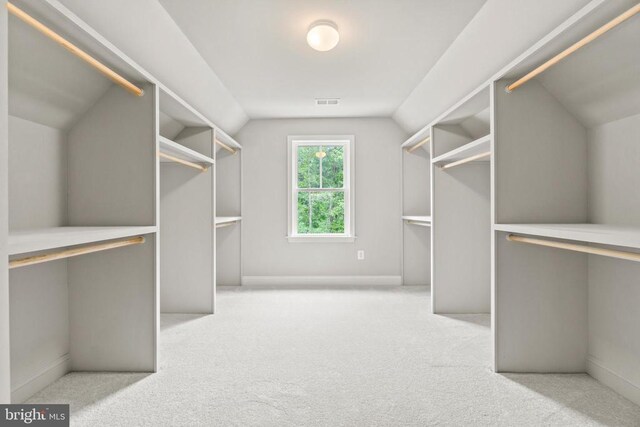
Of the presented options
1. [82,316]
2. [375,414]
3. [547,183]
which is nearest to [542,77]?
[547,183]

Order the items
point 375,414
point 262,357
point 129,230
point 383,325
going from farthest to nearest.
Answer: point 383,325 < point 262,357 < point 129,230 < point 375,414

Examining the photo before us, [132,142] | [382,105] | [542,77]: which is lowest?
[132,142]

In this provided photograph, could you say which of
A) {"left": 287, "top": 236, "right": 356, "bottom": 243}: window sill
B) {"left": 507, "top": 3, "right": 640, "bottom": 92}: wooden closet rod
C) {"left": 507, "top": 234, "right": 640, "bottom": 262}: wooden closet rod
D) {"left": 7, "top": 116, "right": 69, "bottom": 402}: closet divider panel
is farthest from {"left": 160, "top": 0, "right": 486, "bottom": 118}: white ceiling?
{"left": 287, "top": 236, "right": 356, "bottom": 243}: window sill

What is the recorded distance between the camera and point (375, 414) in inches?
64.2

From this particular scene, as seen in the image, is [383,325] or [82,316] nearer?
[82,316]

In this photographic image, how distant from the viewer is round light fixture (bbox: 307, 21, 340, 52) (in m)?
2.32

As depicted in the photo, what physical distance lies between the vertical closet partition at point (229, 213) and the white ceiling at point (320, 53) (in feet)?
3.26

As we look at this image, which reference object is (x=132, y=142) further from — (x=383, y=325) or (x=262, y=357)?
(x=383, y=325)

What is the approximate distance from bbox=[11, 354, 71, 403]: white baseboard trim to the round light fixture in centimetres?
248

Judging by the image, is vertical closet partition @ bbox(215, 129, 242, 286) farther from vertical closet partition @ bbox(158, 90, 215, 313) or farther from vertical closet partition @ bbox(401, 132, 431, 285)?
vertical closet partition @ bbox(401, 132, 431, 285)

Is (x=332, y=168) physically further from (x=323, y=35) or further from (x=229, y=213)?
(x=323, y=35)

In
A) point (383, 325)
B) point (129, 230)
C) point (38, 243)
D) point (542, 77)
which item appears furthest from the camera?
point (383, 325)

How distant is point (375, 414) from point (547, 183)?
159 cm

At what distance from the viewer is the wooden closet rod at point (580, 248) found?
1.38 m
